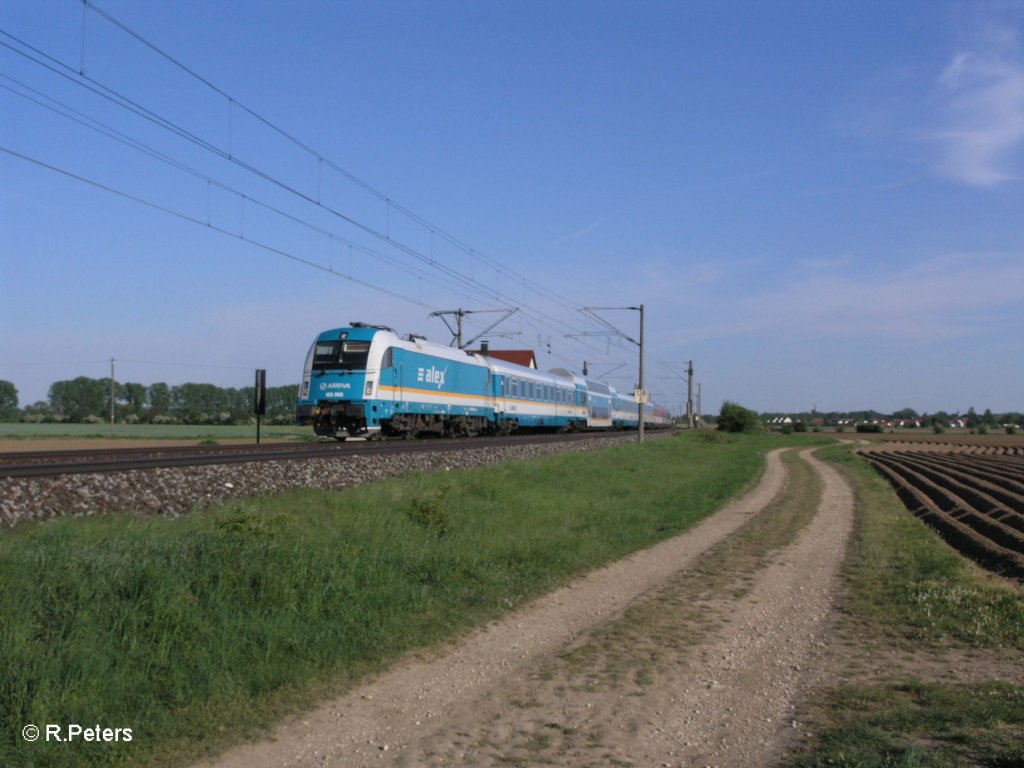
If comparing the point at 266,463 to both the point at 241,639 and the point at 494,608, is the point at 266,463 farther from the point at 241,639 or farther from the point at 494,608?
the point at 241,639

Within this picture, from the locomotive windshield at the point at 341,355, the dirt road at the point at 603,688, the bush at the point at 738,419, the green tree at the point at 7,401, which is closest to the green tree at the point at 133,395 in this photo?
the green tree at the point at 7,401

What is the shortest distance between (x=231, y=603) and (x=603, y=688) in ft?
10.3

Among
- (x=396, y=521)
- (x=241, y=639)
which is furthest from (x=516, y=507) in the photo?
(x=241, y=639)

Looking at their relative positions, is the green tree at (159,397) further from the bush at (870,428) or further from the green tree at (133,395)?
the bush at (870,428)

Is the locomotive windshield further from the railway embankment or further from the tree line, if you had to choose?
the tree line

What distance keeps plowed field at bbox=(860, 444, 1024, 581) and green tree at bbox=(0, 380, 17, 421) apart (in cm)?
7865

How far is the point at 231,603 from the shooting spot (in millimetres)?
7219

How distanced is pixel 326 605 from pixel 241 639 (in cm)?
122

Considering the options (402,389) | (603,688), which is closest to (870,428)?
(402,389)

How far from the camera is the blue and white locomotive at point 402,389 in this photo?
1015 inches

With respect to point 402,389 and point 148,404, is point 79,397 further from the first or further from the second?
point 402,389

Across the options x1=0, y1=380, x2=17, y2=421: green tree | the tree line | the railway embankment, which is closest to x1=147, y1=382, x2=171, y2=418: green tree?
the tree line

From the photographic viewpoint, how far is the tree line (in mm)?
82250

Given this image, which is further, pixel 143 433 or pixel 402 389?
pixel 143 433
